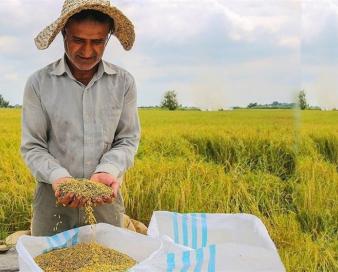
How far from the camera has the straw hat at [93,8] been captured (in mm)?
2422

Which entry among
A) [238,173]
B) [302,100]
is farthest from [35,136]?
[302,100]

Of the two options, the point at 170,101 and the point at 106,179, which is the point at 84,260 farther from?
the point at 170,101

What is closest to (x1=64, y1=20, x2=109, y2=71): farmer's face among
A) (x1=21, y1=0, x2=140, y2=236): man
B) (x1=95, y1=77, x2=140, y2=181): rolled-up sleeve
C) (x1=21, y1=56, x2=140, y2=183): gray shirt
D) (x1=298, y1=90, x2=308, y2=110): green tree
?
(x1=21, y1=0, x2=140, y2=236): man

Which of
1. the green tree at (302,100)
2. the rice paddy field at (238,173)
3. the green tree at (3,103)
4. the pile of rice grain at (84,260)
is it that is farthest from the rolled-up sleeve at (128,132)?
the green tree at (302,100)

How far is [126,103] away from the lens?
2627 millimetres

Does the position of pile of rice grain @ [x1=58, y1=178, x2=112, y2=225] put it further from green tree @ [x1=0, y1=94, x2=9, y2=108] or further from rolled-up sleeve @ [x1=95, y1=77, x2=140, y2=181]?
green tree @ [x1=0, y1=94, x2=9, y2=108]

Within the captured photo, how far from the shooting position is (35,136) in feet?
8.21

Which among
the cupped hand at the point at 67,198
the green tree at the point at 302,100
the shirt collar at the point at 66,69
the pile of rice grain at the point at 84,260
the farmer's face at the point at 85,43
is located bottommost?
the pile of rice grain at the point at 84,260

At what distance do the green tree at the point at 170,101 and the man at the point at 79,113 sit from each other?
1951 millimetres

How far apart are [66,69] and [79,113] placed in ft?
0.56

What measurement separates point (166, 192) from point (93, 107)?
6.12ft

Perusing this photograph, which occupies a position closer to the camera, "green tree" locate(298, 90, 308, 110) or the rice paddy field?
the rice paddy field

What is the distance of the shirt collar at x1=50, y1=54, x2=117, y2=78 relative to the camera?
2547 millimetres

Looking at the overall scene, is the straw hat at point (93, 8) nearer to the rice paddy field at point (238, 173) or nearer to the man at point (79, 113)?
the man at point (79, 113)
